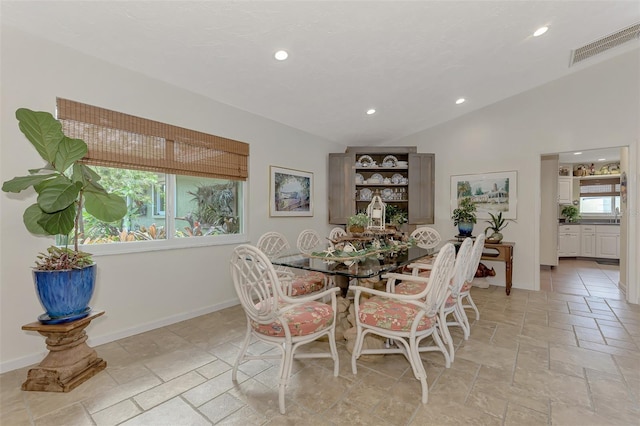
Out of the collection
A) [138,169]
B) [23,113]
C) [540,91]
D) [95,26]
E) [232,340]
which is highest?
[540,91]

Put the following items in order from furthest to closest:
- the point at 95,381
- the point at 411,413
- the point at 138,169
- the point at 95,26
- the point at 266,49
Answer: the point at 138,169 < the point at 266,49 < the point at 95,26 < the point at 95,381 < the point at 411,413

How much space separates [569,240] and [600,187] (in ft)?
5.20

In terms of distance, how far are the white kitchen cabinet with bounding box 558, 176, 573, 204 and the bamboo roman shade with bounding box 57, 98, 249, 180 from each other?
7622mm

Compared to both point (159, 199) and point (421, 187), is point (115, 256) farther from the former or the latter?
point (421, 187)

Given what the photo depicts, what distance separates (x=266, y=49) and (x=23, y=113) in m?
1.84

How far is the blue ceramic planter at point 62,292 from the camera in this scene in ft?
6.40

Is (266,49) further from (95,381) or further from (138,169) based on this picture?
(95,381)

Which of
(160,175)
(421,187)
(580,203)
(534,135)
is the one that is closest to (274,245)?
(160,175)

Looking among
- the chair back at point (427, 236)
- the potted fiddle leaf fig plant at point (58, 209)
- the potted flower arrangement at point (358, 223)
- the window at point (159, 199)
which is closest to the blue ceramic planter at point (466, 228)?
the chair back at point (427, 236)

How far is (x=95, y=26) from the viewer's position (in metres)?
2.17

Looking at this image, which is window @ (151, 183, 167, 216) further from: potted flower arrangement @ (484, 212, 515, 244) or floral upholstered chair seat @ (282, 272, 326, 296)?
potted flower arrangement @ (484, 212, 515, 244)

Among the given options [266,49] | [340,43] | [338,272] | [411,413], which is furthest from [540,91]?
[411,413]

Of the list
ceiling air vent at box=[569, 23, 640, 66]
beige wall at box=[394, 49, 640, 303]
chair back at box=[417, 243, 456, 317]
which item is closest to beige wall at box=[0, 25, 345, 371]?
chair back at box=[417, 243, 456, 317]

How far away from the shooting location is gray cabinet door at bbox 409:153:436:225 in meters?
5.11
